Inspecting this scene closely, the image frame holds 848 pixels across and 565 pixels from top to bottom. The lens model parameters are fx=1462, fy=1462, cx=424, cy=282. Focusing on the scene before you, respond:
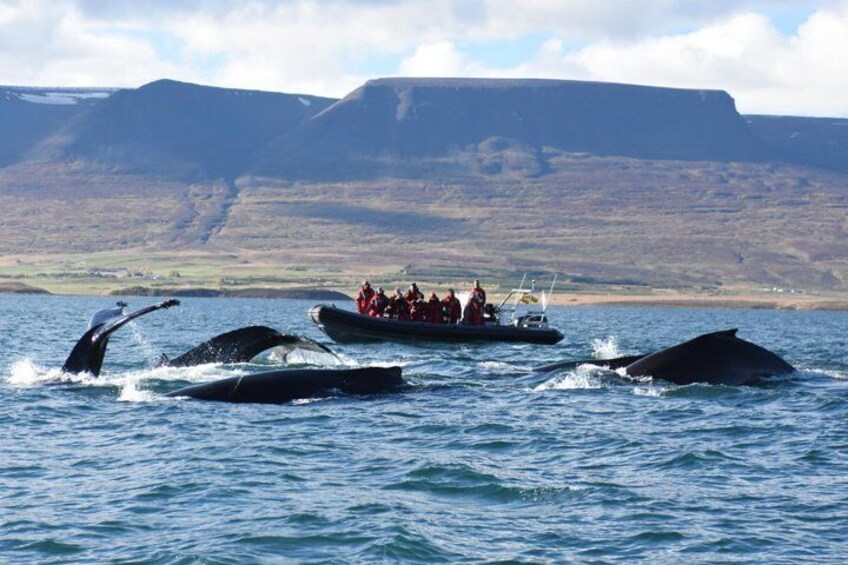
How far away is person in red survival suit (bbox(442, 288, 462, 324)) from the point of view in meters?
48.1

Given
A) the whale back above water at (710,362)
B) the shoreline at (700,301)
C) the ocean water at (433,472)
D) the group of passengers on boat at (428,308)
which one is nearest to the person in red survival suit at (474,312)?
the group of passengers on boat at (428,308)

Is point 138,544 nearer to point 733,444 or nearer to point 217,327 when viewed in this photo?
point 733,444

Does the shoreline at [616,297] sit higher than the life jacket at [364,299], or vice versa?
the life jacket at [364,299]

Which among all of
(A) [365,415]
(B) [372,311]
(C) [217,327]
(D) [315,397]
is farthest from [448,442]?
(C) [217,327]

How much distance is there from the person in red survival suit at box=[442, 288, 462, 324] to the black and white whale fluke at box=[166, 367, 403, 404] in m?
21.6

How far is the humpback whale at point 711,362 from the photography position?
27.1m

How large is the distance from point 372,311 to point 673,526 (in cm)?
3324

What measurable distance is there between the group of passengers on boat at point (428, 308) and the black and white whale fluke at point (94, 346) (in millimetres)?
20208

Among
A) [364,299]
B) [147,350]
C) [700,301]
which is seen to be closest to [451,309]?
[364,299]

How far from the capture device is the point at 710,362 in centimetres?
2747

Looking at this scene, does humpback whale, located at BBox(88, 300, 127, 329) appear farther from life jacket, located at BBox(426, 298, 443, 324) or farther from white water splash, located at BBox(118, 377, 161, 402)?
life jacket, located at BBox(426, 298, 443, 324)

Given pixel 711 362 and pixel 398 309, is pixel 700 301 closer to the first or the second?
pixel 398 309

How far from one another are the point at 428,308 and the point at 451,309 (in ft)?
2.50

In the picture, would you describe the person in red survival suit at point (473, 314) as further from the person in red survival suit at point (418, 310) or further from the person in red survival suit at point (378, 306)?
the person in red survival suit at point (378, 306)
